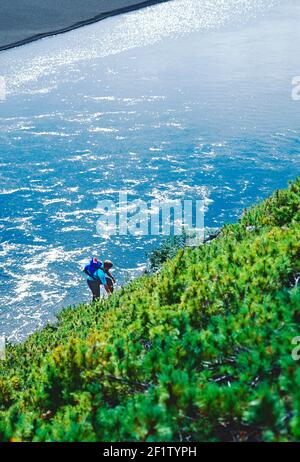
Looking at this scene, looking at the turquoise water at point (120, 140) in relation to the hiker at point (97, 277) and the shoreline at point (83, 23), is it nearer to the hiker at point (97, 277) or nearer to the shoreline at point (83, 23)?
the shoreline at point (83, 23)

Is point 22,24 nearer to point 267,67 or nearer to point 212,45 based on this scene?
point 212,45

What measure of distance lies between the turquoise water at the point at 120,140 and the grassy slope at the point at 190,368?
11.6 m

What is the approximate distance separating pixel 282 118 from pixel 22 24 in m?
31.8

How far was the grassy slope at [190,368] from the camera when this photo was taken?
4824 millimetres

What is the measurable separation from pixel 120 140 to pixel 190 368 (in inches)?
1109

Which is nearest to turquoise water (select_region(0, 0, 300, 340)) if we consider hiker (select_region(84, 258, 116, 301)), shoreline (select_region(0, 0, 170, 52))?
shoreline (select_region(0, 0, 170, 52))

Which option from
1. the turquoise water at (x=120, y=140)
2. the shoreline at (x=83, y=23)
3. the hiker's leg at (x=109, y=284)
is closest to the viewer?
the hiker's leg at (x=109, y=284)

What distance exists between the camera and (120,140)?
3294 centimetres

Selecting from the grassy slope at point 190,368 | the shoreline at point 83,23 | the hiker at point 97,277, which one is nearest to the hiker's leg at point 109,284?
the hiker at point 97,277

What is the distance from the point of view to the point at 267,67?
43688 millimetres

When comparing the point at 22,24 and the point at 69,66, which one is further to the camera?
the point at 22,24

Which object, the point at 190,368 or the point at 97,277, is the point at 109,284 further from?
the point at 190,368
